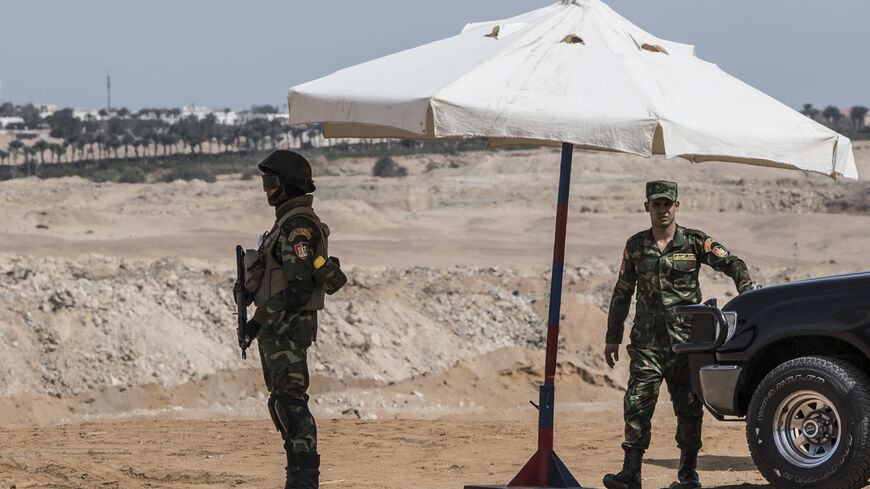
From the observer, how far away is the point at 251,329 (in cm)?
661

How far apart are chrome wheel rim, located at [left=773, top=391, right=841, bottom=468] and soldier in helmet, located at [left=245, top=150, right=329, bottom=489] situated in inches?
96.4

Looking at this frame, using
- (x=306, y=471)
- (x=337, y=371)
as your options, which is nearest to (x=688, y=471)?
(x=306, y=471)

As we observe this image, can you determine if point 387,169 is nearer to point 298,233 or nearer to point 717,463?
point 717,463

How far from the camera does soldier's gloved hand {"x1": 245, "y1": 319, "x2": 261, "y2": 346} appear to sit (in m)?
6.60

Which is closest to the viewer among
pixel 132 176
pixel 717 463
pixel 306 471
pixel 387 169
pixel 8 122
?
pixel 306 471

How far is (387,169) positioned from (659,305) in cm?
6024

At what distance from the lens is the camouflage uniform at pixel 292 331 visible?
257 inches

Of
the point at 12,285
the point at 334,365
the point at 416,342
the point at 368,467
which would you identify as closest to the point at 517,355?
the point at 416,342

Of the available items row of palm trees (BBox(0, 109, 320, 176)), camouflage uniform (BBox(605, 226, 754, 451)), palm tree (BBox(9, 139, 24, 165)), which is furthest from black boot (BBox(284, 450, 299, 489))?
palm tree (BBox(9, 139, 24, 165))

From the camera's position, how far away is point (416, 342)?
1798cm

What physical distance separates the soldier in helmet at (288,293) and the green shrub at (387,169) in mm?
60137

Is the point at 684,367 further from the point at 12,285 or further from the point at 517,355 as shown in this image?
the point at 12,285

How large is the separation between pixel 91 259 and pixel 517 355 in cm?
1091

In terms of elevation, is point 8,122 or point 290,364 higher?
point 290,364
